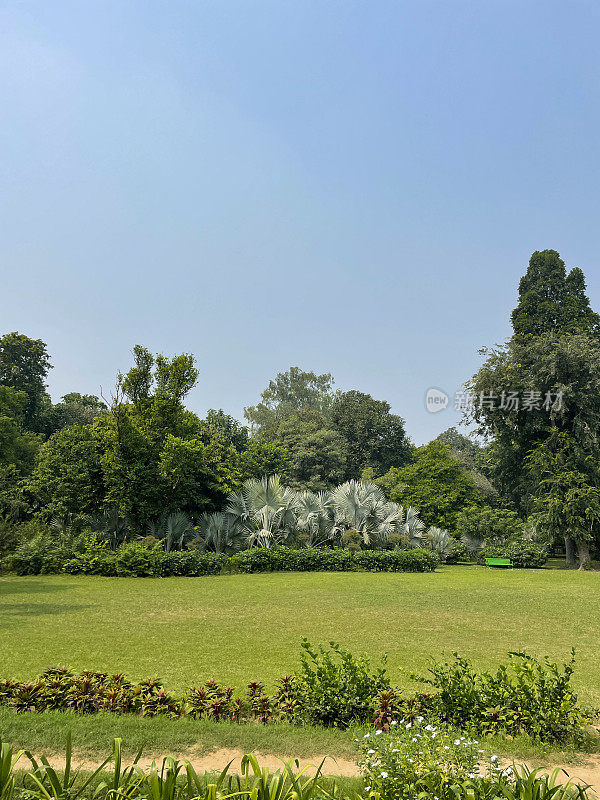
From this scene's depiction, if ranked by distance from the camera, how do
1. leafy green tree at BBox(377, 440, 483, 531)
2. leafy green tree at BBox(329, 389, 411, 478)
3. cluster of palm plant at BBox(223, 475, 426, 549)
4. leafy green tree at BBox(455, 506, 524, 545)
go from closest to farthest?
cluster of palm plant at BBox(223, 475, 426, 549) → leafy green tree at BBox(455, 506, 524, 545) → leafy green tree at BBox(377, 440, 483, 531) → leafy green tree at BBox(329, 389, 411, 478)

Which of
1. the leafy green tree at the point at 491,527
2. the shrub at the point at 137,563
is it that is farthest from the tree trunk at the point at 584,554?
the shrub at the point at 137,563

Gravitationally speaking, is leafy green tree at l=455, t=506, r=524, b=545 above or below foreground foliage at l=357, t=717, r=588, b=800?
below

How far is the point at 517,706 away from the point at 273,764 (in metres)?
2.00

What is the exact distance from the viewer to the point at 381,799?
8.95 feet

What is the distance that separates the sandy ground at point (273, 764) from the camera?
3.60m

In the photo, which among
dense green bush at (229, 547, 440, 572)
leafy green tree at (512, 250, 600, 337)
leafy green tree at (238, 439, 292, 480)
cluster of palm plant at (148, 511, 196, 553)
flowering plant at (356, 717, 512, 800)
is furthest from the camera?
leafy green tree at (512, 250, 600, 337)

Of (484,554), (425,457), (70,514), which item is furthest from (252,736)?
(425,457)

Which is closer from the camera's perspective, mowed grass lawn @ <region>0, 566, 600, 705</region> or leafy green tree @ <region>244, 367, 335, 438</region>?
mowed grass lawn @ <region>0, 566, 600, 705</region>

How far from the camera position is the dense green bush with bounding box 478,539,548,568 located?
78.2 feet

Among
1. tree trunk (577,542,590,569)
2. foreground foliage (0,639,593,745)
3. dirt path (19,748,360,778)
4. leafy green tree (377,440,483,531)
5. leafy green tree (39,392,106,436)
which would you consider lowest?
tree trunk (577,542,590,569)

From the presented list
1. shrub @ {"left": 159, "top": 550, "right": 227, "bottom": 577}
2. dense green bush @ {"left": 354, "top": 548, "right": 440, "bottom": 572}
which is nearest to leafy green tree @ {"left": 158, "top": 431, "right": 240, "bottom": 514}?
shrub @ {"left": 159, "top": 550, "right": 227, "bottom": 577}

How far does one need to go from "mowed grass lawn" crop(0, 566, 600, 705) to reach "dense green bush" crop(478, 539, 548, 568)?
823cm

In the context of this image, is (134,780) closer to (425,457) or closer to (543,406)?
(543,406)

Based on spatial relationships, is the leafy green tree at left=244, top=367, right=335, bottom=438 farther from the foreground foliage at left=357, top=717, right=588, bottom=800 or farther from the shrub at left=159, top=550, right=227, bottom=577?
the foreground foliage at left=357, top=717, right=588, bottom=800
